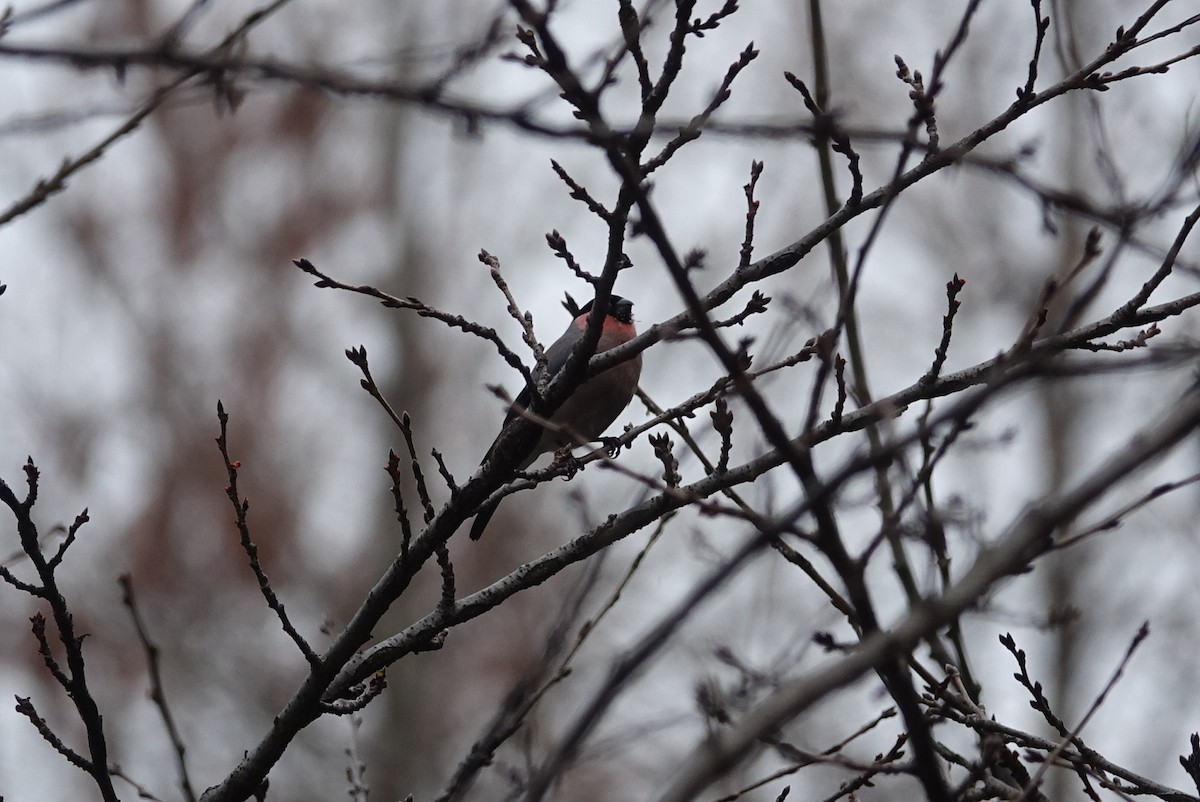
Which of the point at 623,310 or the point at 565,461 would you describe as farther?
the point at 623,310

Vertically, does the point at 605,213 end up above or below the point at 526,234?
below

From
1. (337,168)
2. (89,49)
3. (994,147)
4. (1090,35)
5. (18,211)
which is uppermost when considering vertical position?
(337,168)

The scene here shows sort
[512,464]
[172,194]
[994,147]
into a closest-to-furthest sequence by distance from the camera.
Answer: [512,464] < [994,147] < [172,194]

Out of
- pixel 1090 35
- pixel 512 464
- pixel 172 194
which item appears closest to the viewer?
pixel 512 464

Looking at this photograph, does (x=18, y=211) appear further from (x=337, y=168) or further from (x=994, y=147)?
(x=337, y=168)

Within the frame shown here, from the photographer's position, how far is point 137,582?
11.6 metres

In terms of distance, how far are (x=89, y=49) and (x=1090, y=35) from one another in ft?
39.0

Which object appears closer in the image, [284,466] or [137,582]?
[137,582]

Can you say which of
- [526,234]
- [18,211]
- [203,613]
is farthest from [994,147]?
[18,211]

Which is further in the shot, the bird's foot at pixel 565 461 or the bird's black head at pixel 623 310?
the bird's black head at pixel 623 310

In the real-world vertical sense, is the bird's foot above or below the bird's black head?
below

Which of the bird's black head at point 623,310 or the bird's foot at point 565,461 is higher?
the bird's black head at point 623,310

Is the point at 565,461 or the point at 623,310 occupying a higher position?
the point at 623,310

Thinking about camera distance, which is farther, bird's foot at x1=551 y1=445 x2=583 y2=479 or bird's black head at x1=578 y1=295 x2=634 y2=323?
bird's black head at x1=578 y1=295 x2=634 y2=323
